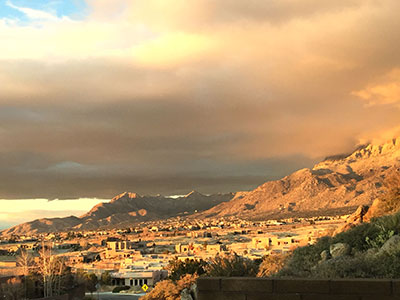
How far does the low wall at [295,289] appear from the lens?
11047 millimetres

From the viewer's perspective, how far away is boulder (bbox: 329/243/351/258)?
26.0 meters

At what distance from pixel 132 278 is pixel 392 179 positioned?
65344 mm

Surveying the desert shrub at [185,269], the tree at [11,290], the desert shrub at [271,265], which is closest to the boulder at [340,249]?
the desert shrub at [271,265]

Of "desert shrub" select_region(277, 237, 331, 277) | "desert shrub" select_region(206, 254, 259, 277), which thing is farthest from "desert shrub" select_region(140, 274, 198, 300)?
"desert shrub" select_region(277, 237, 331, 277)

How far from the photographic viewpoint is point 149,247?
547ft

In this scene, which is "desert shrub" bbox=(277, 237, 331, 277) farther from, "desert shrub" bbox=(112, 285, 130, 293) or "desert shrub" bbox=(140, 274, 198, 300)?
"desert shrub" bbox=(112, 285, 130, 293)

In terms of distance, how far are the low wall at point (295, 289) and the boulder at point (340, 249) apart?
1513 centimetres

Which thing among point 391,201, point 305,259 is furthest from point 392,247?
point 391,201

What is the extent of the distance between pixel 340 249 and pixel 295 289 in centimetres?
1571

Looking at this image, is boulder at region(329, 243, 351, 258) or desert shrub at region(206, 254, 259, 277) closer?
boulder at region(329, 243, 351, 258)

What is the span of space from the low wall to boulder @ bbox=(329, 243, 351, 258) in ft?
49.6

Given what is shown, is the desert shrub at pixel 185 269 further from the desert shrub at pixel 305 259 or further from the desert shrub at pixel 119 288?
the desert shrub at pixel 119 288

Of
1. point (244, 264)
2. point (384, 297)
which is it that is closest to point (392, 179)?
point (244, 264)

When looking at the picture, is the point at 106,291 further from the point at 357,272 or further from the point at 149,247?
the point at 357,272
